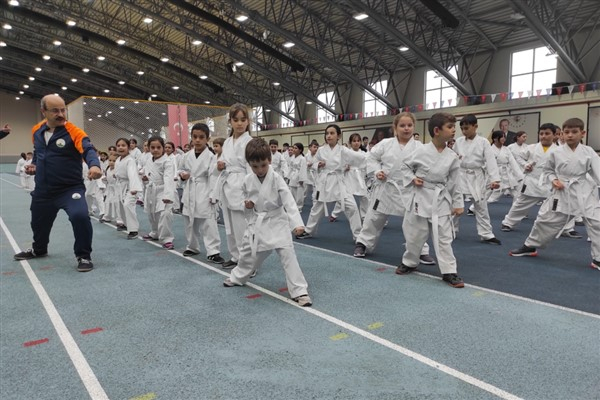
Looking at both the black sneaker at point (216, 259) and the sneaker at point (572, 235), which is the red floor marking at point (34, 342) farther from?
the sneaker at point (572, 235)

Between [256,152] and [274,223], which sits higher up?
[256,152]

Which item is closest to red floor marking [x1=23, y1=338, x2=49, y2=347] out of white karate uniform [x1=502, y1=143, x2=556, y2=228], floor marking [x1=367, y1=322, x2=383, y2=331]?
floor marking [x1=367, y1=322, x2=383, y2=331]

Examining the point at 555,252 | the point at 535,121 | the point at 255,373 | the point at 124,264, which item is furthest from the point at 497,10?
the point at 255,373

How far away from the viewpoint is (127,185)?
7.50 meters

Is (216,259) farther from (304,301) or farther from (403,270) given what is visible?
(403,270)

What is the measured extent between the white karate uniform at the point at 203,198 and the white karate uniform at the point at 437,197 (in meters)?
2.38

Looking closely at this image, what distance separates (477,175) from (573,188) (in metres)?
1.98

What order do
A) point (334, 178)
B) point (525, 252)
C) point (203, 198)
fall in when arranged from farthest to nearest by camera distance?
point (334, 178) < point (525, 252) < point (203, 198)

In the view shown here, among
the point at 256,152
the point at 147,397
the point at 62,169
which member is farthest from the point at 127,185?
the point at 147,397

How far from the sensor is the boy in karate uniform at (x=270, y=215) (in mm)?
3744

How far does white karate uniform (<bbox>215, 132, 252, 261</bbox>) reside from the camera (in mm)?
4652

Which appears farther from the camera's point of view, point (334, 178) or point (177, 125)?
point (177, 125)

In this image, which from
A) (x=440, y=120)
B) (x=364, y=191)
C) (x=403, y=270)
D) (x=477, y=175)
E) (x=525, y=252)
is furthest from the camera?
(x=364, y=191)

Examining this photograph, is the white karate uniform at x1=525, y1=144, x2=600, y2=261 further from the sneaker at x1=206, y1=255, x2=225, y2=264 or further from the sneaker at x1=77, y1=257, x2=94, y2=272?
the sneaker at x1=77, y1=257, x2=94, y2=272
